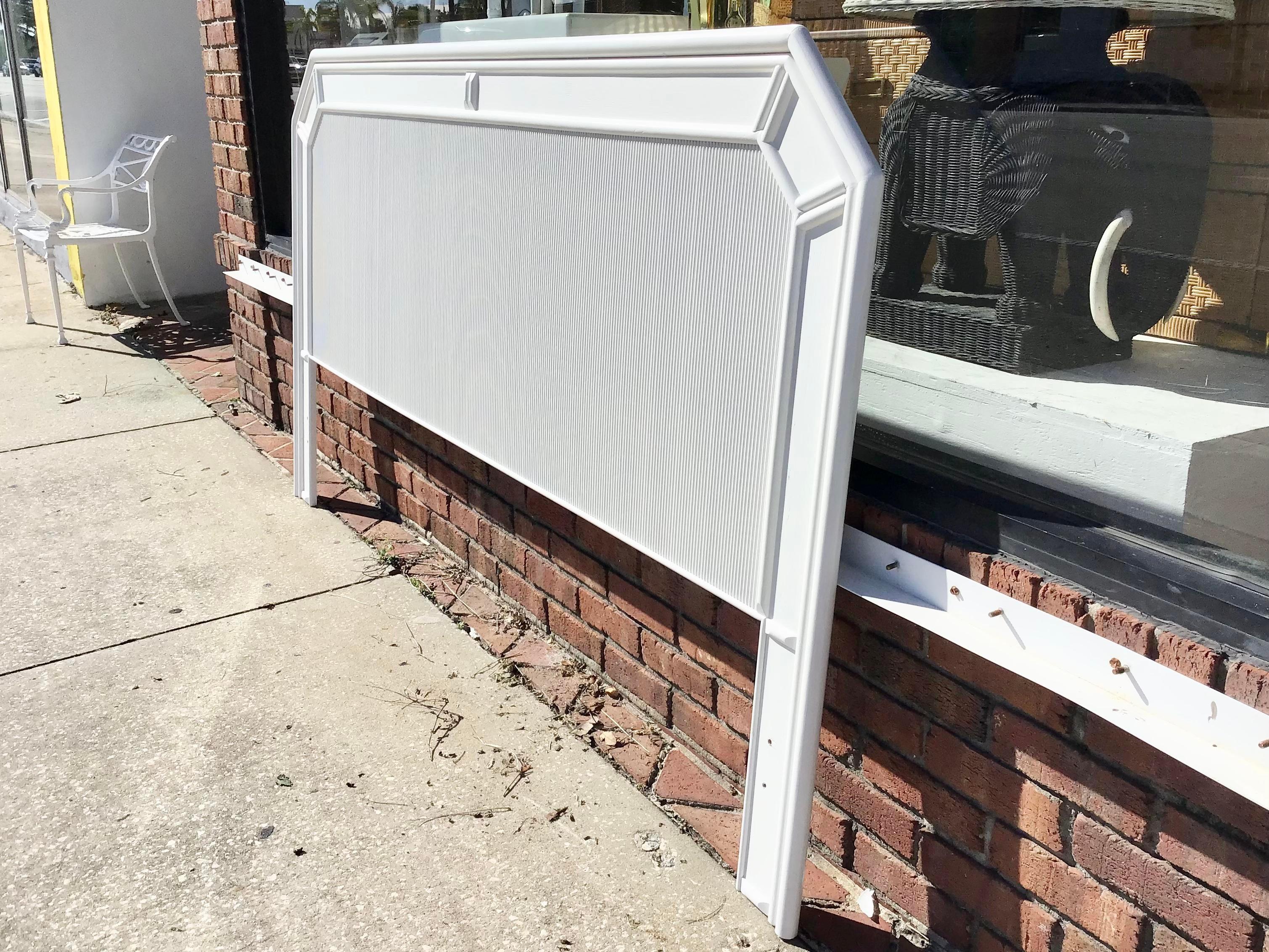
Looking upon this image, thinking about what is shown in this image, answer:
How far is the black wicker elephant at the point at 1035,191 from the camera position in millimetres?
1333

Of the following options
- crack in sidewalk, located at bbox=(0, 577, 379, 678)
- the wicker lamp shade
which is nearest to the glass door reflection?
crack in sidewalk, located at bbox=(0, 577, 379, 678)

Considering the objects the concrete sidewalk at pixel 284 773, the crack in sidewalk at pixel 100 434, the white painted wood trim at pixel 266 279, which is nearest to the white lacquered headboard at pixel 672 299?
the concrete sidewalk at pixel 284 773

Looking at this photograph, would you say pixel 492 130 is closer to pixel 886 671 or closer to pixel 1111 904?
pixel 886 671

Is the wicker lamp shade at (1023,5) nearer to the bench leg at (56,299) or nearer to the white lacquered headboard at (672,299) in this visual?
the white lacquered headboard at (672,299)

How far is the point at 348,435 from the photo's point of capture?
3.88m

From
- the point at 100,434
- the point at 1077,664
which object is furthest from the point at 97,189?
the point at 1077,664

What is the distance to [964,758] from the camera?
1.79 meters

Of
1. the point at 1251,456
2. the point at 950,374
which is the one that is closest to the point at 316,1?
the point at 950,374

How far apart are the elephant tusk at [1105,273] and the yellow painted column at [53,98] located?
6071mm

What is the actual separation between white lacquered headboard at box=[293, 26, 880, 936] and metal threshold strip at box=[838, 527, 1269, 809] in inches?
6.8

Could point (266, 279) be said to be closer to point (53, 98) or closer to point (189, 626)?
point (189, 626)

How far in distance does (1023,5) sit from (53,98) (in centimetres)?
653

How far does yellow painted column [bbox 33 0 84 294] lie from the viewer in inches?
249

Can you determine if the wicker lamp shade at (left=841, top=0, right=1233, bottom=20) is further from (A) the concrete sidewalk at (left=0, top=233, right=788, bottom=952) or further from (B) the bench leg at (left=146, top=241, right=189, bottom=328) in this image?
(B) the bench leg at (left=146, top=241, right=189, bottom=328)
